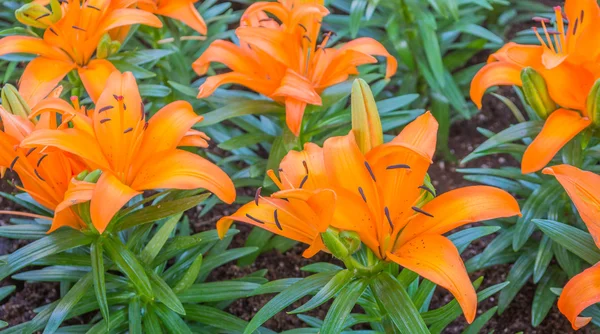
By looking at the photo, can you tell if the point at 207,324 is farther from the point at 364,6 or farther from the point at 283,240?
the point at 364,6

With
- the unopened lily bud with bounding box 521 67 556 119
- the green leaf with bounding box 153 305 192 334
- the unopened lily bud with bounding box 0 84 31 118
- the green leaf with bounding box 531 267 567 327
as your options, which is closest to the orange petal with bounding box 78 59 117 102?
the unopened lily bud with bounding box 0 84 31 118

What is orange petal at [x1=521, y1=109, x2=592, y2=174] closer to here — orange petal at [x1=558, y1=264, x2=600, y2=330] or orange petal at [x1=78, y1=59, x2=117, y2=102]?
orange petal at [x1=558, y1=264, x2=600, y2=330]

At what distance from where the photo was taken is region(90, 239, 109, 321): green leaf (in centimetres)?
115

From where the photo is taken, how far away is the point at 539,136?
49.8 inches

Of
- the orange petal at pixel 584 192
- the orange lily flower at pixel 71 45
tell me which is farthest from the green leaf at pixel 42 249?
the orange petal at pixel 584 192

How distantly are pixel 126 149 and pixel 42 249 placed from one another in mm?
240

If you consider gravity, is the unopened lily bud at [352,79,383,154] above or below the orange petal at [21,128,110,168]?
above

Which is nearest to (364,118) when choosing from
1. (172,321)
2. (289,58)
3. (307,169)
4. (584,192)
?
(307,169)

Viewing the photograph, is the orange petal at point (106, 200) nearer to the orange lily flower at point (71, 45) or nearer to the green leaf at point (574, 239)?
the orange lily flower at point (71, 45)

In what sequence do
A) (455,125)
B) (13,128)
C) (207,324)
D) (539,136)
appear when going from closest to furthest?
(13,128), (539,136), (207,324), (455,125)

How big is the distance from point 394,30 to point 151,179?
1014mm

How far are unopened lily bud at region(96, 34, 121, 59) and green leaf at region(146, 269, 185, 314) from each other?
0.52 metres

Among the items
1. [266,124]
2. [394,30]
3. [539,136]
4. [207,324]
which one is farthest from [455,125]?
[207,324]

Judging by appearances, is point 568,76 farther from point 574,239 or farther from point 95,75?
point 95,75
